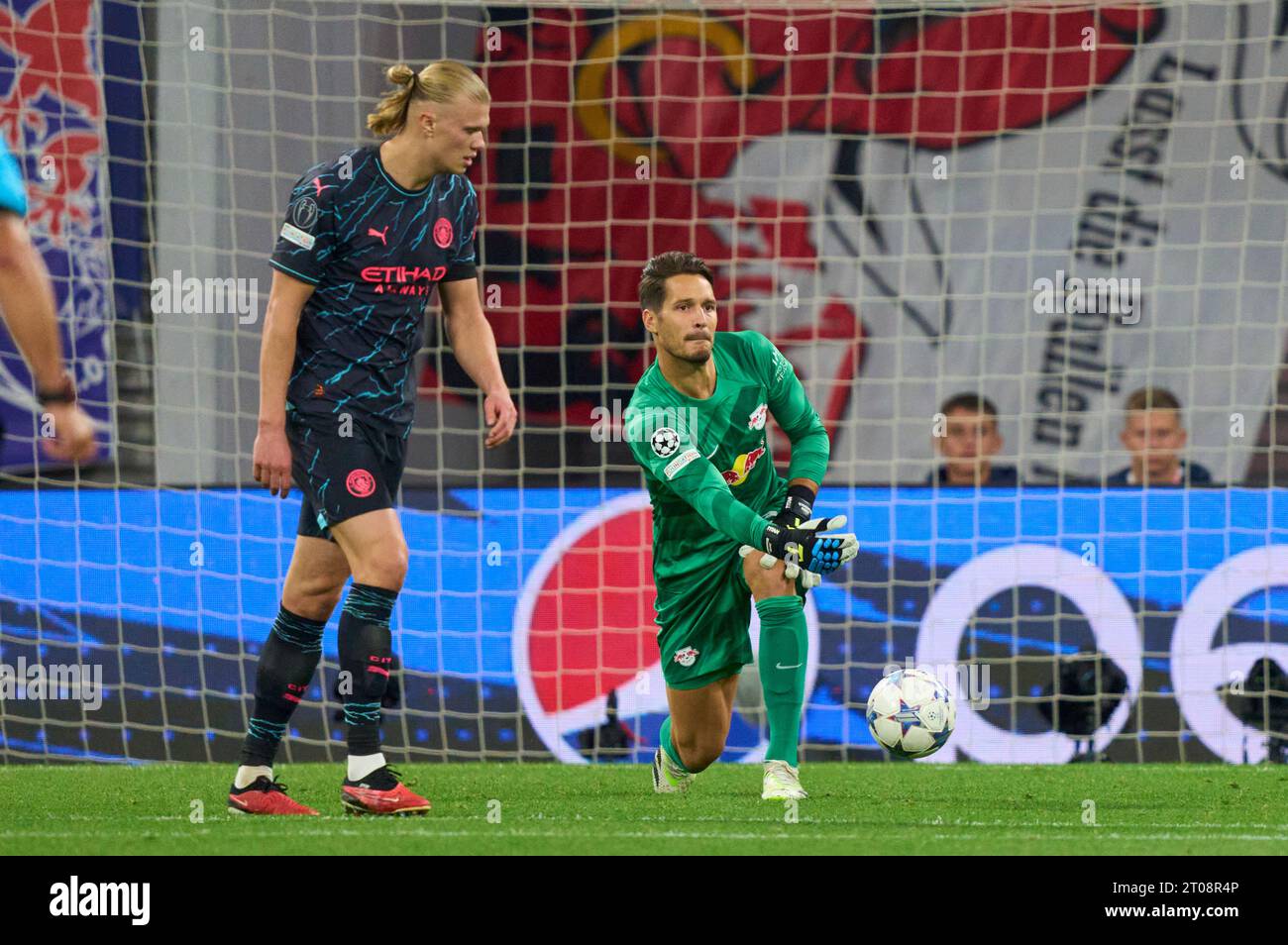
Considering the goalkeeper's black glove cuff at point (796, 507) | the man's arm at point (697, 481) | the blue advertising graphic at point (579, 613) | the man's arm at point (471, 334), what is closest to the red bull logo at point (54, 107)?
the blue advertising graphic at point (579, 613)

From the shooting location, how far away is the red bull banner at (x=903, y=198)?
809cm

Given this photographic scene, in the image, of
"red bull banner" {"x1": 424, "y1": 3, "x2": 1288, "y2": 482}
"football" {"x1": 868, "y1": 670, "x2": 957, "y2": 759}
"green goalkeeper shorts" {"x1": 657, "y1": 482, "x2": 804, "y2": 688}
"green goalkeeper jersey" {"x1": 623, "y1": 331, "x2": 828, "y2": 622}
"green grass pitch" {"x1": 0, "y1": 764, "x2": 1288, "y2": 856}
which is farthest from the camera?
"red bull banner" {"x1": 424, "y1": 3, "x2": 1288, "y2": 482}

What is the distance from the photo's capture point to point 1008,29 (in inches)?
323

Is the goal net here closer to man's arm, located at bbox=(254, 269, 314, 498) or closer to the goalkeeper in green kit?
the goalkeeper in green kit

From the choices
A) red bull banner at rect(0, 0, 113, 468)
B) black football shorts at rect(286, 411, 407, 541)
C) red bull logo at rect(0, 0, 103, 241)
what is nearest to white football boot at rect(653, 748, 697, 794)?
black football shorts at rect(286, 411, 407, 541)

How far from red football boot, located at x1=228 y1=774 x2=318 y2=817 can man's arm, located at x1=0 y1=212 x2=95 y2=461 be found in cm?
183

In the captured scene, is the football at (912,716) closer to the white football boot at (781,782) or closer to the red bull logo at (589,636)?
the white football boot at (781,782)

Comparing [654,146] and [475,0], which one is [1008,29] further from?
[475,0]

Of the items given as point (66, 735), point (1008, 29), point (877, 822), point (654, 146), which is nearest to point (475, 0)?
point (654, 146)

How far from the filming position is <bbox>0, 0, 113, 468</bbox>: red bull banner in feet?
25.8

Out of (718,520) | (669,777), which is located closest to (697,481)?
(718,520)

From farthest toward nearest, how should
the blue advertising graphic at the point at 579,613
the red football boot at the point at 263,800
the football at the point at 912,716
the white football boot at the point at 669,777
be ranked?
1. the blue advertising graphic at the point at 579,613
2. the white football boot at the point at 669,777
3. the football at the point at 912,716
4. the red football boot at the point at 263,800

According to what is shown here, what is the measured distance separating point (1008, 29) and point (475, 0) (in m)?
2.38

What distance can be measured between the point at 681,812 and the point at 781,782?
0.30 m
